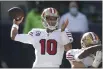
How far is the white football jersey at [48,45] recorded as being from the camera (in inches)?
294

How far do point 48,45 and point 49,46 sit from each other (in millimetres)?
18

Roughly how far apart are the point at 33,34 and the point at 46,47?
0.78 feet

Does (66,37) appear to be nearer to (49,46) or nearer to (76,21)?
(49,46)

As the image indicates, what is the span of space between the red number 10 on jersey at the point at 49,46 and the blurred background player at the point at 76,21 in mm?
2794

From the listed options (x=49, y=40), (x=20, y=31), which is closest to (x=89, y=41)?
(x=49, y=40)

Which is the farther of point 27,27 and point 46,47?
point 27,27

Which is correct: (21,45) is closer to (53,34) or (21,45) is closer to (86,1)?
(86,1)

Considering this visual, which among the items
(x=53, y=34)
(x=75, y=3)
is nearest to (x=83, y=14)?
Result: (x=75, y=3)

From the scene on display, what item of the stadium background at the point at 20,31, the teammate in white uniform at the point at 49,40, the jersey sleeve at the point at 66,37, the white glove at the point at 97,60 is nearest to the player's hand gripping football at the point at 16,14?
the teammate in white uniform at the point at 49,40

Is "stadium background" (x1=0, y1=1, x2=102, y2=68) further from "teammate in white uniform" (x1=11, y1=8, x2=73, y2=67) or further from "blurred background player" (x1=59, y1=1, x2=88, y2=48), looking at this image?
"teammate in white uniform" (x1=11, y1=8, x2=73, y2=67)

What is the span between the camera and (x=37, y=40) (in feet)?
24.7

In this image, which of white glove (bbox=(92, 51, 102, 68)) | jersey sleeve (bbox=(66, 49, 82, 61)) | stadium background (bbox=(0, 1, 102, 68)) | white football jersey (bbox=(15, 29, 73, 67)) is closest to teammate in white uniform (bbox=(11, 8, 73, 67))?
white football jersey (bbox=(15, 29, 73, 67))

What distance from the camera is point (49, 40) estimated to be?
7516 millimetres

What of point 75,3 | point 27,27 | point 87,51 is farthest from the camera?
point 75,3
